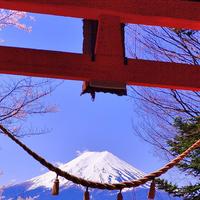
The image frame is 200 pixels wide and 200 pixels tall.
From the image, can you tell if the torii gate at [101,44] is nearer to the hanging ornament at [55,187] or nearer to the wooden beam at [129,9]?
the wooden beam at [129,9]

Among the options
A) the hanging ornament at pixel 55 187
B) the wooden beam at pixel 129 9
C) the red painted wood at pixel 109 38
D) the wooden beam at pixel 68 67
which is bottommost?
the hanging ornament at pixel 55 187

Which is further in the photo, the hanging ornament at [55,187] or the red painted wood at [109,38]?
the red painted wood at [109,38]

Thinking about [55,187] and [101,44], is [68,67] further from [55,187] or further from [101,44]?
[55,187]

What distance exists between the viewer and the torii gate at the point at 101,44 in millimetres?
3705

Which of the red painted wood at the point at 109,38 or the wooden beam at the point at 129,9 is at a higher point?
the wooden beam at the point at 129,9

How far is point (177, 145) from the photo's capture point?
1015 centimetres

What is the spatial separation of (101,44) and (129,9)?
0.40 m

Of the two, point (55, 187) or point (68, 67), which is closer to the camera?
point (55, 187)

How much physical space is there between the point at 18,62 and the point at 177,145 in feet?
23.1

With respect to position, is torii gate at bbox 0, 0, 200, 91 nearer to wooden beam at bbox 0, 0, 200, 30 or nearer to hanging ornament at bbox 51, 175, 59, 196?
wooden beam at bbox 0, 0, 200, 30

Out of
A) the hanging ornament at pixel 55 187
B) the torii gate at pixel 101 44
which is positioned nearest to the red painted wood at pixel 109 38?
the torii gate at pixel 101 44

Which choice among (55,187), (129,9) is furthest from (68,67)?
(55,187)

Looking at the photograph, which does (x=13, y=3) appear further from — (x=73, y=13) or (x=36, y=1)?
(x=73, y=13)

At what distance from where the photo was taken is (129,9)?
3744mm
